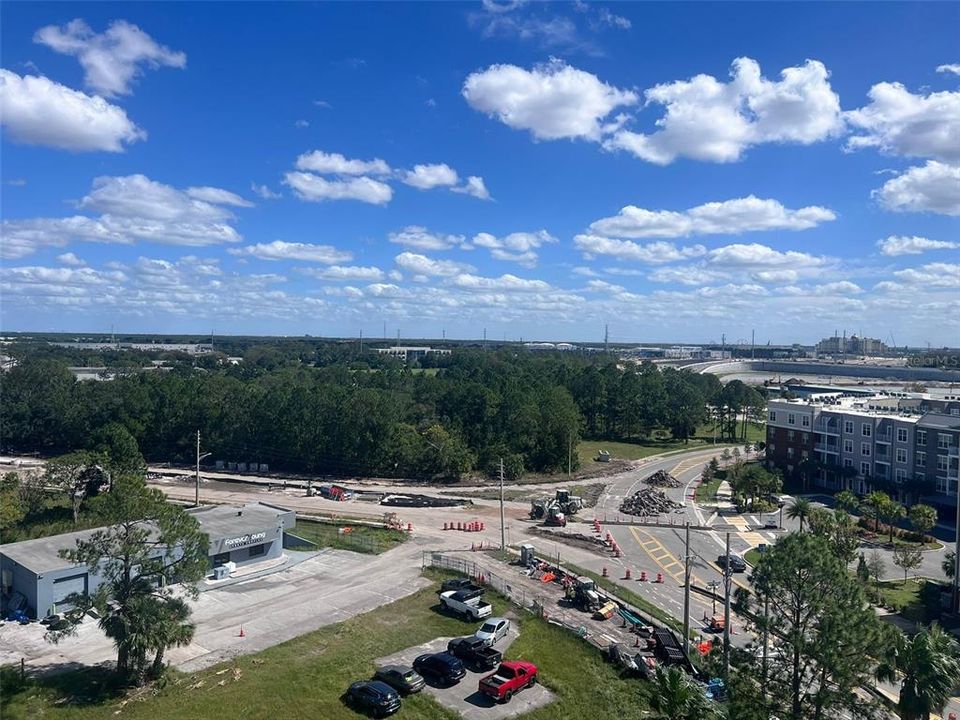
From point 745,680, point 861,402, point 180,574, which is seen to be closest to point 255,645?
point 180,574

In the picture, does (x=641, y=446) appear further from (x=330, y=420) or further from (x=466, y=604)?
(x=466, y=604)

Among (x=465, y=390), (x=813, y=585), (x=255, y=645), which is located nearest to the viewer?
(x=813, y=585)

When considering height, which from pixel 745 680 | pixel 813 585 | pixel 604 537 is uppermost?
pixel 813 585

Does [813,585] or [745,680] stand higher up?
[813,585]

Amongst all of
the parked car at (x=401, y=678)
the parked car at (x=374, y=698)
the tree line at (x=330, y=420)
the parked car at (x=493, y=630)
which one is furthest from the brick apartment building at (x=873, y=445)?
the parked car at (x=374, y=698)

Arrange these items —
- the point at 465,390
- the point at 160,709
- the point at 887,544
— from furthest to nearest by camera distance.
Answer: the point at 465,390 → the point at 887,544 → the point at 160,709

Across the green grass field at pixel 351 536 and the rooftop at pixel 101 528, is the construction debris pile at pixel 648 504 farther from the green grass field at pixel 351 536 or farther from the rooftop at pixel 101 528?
the rooftop at pixel 101 528

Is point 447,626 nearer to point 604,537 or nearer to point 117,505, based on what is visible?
point 117,505
